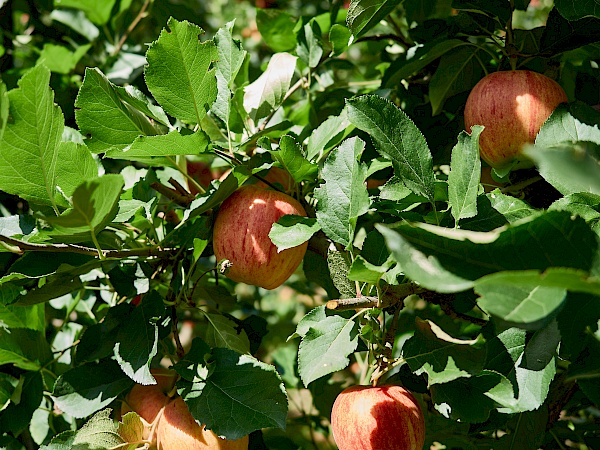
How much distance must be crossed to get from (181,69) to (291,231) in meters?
0.23

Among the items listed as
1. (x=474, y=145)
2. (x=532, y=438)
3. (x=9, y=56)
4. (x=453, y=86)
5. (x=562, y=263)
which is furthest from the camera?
(x=9, y=56)

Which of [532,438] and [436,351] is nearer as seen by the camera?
[436,351]

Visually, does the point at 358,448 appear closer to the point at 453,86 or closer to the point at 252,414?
the point at 252,414

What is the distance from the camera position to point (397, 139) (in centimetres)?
68

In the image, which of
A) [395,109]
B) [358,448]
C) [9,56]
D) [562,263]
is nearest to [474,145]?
[395,109]

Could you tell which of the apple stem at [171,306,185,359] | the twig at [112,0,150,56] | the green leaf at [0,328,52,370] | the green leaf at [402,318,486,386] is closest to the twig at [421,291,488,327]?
the green leaf at [402,318,486,386]

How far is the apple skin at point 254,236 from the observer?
0.79 metres

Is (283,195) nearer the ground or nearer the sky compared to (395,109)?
nearer the ground

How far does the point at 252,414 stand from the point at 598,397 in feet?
1.22

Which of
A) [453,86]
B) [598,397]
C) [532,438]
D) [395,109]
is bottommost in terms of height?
[532,438]

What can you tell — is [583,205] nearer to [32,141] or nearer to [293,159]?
[293,159]

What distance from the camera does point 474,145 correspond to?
63 cm

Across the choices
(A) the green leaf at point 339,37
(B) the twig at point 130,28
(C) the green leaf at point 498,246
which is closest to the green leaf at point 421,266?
(C) the green leaf at point 498,246

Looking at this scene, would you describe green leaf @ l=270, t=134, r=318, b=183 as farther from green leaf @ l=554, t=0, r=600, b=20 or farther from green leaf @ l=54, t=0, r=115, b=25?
green leaf @ l=54, t=0, r=115, b=25
